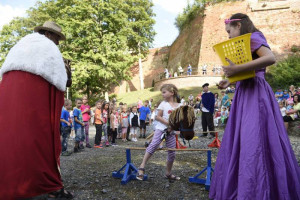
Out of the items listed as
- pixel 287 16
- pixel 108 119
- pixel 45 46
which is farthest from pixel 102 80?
pixel 45 46

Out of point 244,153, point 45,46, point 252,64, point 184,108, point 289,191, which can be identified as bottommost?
point 289,191

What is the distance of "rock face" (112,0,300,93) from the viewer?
28438mm

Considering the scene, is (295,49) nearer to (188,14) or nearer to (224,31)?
(224,31)

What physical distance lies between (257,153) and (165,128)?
2.07 m

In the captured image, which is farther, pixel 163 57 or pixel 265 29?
pixel 163 57

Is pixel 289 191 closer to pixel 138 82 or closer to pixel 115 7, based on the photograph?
pixel 115 7

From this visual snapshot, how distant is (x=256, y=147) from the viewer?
2031 millimetres

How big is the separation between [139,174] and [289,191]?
2.47 meters

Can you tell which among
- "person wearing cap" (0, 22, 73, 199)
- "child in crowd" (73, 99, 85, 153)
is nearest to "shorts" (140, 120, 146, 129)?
"child in crowd" (73, 99, 85, 153)

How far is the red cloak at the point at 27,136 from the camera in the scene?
2.12 m

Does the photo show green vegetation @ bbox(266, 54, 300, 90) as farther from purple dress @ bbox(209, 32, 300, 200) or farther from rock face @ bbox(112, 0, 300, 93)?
purple dress @ bbox(209, 32, 300, 200)

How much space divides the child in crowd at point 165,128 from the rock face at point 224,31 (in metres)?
26.8

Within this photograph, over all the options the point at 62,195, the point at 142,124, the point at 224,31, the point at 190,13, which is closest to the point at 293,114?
the point at 142,124

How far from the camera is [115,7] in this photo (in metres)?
25.5
